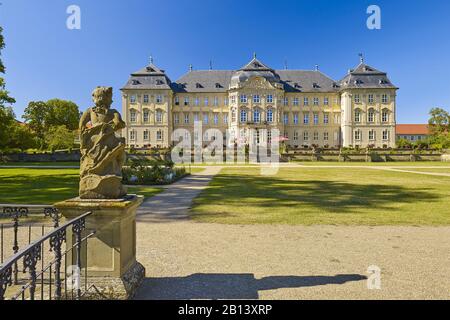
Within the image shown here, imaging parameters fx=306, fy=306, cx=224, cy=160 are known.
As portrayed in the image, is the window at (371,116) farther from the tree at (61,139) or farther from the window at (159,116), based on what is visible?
the tree at (61,139)

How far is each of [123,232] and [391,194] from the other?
13060mm

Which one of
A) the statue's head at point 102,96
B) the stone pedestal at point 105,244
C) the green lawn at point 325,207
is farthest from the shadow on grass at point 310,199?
the statue's head at point 102,96

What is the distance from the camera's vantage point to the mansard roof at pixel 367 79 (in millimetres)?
63844

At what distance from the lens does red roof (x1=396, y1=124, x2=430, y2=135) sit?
358ft

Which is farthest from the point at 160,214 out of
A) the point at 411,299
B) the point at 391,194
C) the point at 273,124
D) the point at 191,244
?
the point at 273,124

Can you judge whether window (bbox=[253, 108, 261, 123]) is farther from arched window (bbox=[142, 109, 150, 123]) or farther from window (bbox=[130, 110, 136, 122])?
window (bbox=[130, 110, 136, 122])

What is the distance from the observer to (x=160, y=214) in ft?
31.5

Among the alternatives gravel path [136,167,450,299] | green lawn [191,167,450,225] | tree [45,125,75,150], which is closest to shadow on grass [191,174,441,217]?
green lawn [191,167,450,225]

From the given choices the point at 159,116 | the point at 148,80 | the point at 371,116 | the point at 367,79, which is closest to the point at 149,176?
the point at 159,116

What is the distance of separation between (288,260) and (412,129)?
124437 millimetres

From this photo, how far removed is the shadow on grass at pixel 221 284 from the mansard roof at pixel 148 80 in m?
61.8

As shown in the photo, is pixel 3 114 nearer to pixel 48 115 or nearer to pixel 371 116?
pixel 48 115

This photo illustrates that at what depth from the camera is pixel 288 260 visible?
5.53 meters

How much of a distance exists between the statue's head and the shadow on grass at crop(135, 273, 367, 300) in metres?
2.68
